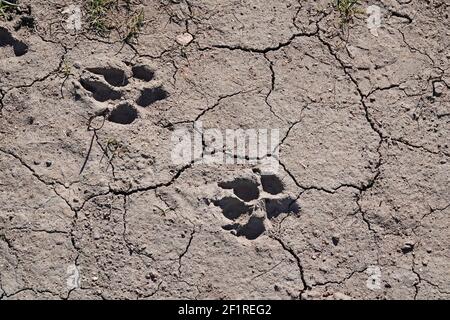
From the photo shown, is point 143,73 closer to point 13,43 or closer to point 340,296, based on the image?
point 13,43

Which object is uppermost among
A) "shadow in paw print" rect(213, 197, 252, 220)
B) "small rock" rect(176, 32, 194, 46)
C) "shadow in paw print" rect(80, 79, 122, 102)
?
"small rock" rect(176, 32, 194, 46)

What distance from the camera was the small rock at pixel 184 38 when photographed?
3713mm

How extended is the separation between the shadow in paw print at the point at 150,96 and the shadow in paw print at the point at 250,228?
80 cm

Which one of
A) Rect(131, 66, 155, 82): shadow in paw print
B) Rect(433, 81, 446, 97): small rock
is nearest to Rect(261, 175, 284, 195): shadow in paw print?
Rect(131, 66, 155, 82): shadow in paw print

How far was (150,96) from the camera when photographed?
142 inches

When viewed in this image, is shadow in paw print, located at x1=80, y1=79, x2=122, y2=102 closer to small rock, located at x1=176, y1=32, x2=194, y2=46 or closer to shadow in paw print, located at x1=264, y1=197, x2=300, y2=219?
small rock, located at x1=176, y1=32, x2=194, y2=46

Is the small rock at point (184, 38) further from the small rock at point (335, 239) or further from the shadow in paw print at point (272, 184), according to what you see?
the small rock at point (335, 239)

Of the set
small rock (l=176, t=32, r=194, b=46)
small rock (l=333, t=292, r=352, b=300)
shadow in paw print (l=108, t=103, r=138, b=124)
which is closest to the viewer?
small rock (l=333, t=292, r=352, b=300)

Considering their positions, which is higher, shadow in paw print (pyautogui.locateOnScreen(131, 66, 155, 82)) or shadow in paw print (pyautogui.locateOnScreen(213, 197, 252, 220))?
shadow in paw print (pyautogui.locateOnScreen(131, 66, 155, 82))

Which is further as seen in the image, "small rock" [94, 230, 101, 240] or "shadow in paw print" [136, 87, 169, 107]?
"shadow in paw print" [136, 87, 169, 107]

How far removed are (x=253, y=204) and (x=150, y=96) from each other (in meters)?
0.82

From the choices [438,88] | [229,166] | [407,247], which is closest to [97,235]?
[229,166]

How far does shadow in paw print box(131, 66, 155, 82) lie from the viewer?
11.9 feet

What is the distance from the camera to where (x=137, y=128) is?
3.55m
